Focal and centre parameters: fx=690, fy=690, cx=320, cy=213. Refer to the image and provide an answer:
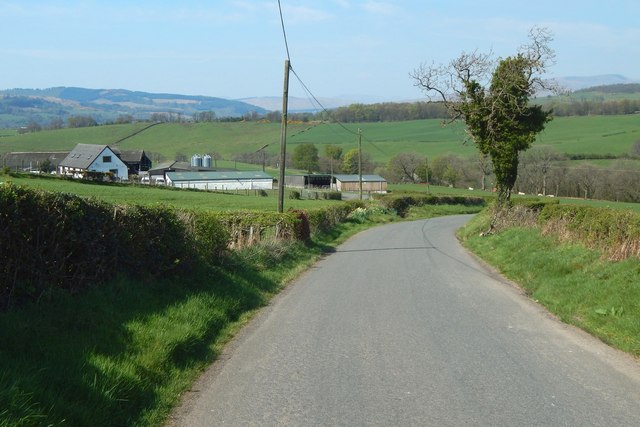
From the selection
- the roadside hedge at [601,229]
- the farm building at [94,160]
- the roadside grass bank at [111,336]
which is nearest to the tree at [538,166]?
the farm building at [94,160]

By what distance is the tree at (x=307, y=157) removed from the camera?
4911 inches

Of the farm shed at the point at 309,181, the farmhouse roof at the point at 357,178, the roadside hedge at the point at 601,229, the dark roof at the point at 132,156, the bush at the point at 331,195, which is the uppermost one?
the dark roof at the point at 132,156

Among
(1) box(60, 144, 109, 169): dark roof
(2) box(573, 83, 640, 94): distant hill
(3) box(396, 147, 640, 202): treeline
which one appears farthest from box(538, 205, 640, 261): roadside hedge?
(2) box(573, 83, 640, 94): distant hill

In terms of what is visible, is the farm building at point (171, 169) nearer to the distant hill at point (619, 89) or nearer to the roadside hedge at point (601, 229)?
the roadside hedge at point (601, 229)

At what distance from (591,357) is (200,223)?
7.69 m

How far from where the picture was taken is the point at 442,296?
1366 cm

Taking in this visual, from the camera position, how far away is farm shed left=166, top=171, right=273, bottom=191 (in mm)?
99875

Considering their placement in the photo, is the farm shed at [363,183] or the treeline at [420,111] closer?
the farm shed at [363,183]

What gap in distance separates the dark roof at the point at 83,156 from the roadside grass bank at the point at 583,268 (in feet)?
254

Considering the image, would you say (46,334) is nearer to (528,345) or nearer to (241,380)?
(241,380)

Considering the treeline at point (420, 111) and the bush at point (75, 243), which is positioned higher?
the treeline at point (420, 111)

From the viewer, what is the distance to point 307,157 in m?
125

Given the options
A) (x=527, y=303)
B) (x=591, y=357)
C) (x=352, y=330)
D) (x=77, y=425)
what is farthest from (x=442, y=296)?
(x=77, y=425)

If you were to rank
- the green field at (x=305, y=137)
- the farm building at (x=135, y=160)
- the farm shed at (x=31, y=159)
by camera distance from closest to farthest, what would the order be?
the farm shed at (x=31, y=159)
the farm building at (x=135, y=160)
the green field at (x=305, y=137)
